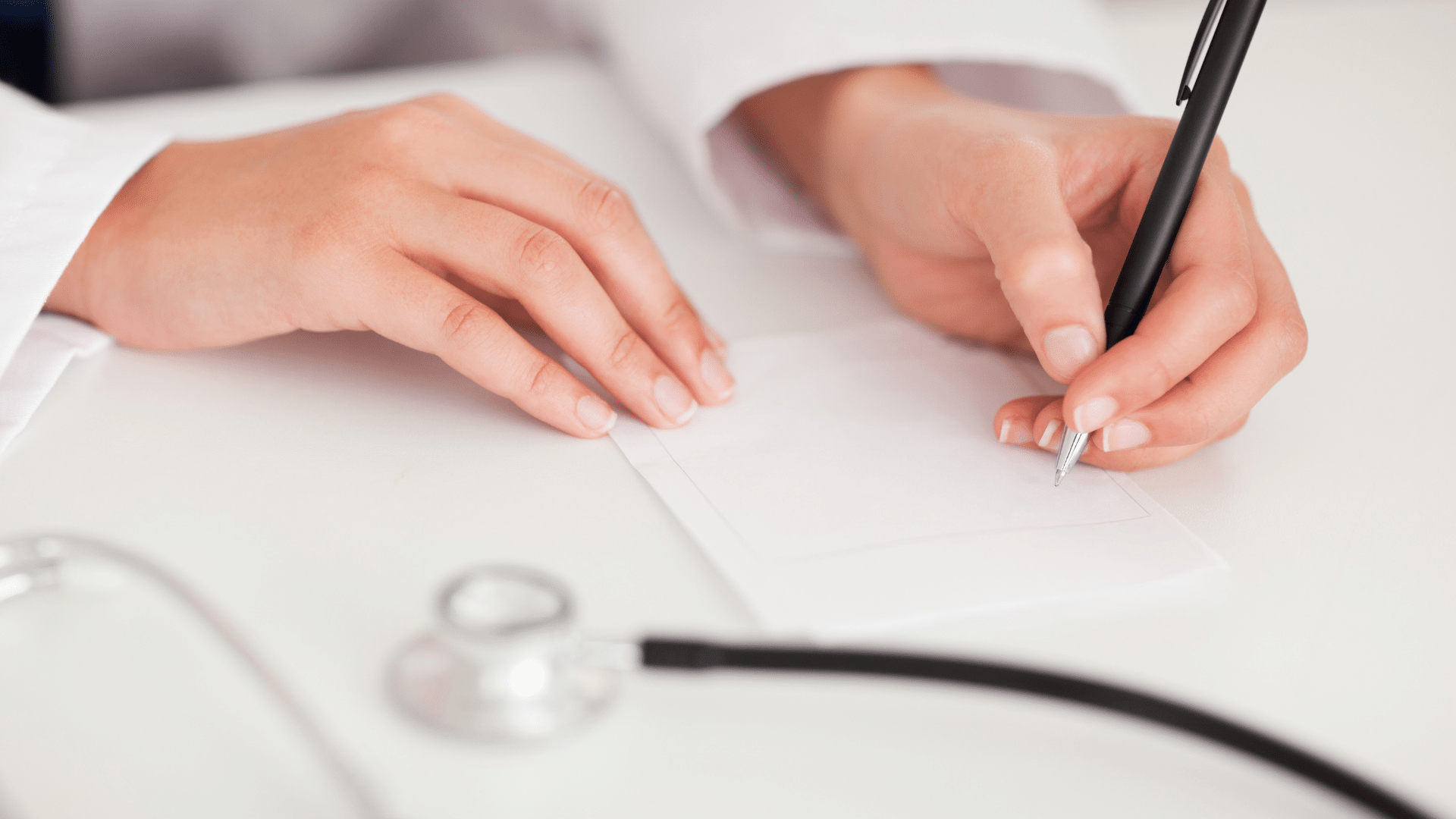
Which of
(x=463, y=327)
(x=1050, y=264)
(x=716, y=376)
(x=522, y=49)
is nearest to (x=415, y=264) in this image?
(x=463, y=327)

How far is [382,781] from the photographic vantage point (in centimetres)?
Answer: 30

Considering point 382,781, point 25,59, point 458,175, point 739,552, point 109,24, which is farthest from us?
point 25,59

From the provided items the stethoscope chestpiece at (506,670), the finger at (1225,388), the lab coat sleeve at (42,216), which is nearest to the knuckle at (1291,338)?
the finger at (1225,388)

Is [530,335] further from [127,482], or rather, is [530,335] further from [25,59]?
[25,59]

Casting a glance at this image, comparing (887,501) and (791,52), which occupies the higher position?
(791,52)

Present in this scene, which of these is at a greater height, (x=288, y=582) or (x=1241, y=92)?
(x=1241, y=92)

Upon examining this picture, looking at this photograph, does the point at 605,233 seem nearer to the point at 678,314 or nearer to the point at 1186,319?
the point at 678,314

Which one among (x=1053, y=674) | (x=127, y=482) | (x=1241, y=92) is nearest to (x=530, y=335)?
(x=127, y=482)

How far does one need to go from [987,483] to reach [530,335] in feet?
0.76

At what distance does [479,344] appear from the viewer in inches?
18.7

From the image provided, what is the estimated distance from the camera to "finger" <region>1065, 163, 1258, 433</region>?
1.47 ft

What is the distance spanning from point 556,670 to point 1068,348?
254 millimetres

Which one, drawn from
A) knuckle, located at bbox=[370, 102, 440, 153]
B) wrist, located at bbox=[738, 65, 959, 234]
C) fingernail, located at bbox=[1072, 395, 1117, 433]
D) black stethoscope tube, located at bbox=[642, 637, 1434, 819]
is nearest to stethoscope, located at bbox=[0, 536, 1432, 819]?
black stethoscope tube, located at bbox=[642, 637, 1434, 819]

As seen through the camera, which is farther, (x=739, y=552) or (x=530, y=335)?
(x=530, y=335)
